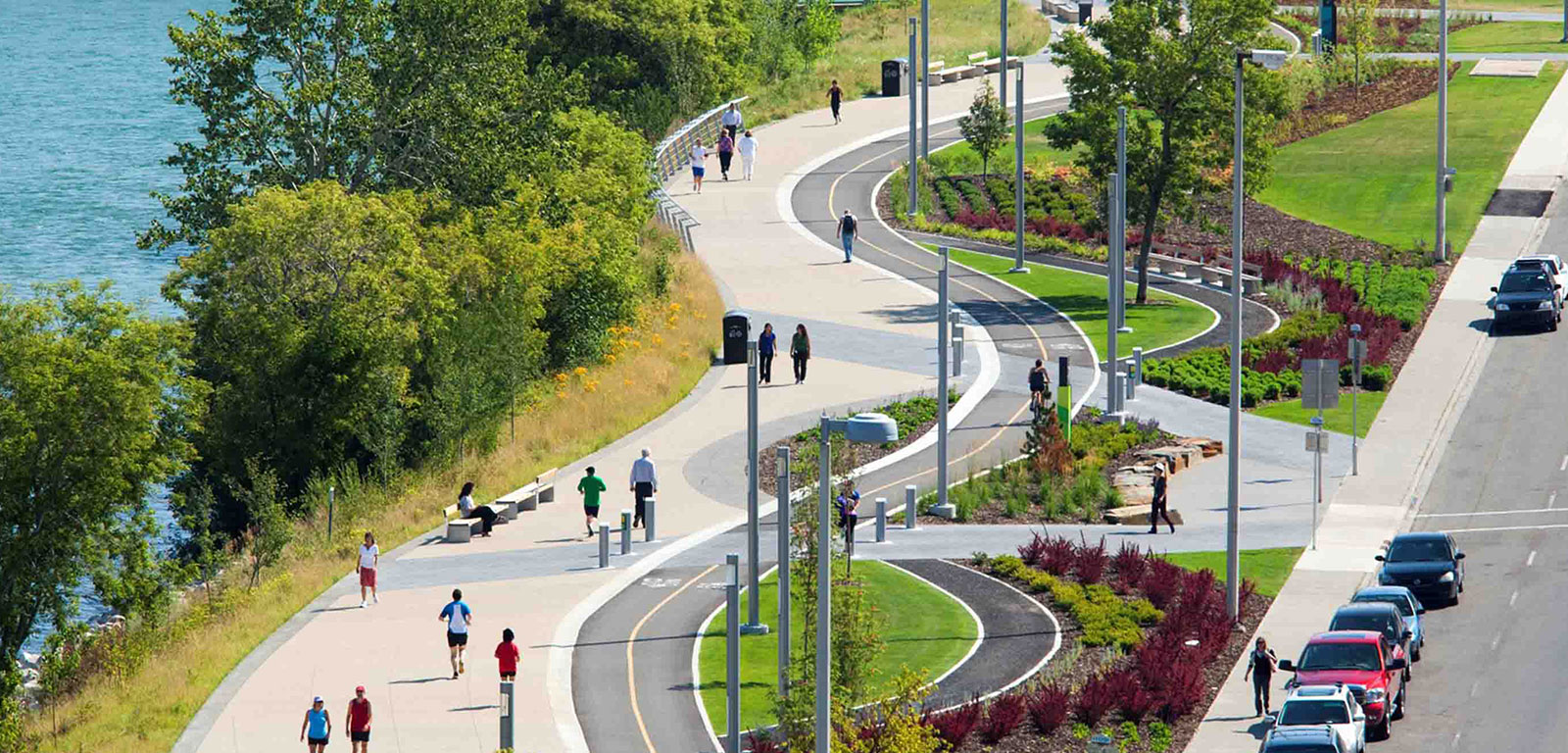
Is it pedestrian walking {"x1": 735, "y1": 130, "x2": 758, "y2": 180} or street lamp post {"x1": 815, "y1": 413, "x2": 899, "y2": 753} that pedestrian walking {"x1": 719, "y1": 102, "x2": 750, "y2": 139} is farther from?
street lamp post {"x1": 815, "y1": 413, "x2": 899, "y2": 753}

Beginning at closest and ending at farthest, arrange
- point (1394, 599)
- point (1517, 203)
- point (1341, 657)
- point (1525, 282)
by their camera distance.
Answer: point (1341, 657) < point (1394, 599) < point (1525, 282) < point (1517, 203)

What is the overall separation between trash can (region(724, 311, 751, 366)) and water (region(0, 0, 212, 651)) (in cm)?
1456

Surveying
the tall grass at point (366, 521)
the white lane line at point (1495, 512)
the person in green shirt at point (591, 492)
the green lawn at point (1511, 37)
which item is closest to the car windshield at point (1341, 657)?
the white lane line at point (1495, 512)

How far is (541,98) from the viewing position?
65.3 meters

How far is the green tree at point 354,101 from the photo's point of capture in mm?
58188

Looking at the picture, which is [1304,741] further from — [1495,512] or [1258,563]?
[1495,512]

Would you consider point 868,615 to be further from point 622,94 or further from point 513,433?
point 622,94

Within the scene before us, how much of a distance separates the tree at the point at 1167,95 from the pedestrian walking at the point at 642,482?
23.8 meters

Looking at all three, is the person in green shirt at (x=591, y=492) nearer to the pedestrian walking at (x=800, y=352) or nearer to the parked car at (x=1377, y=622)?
the pedestrian walking at (x=800, y=352)

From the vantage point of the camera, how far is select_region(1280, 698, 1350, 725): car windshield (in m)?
31.6

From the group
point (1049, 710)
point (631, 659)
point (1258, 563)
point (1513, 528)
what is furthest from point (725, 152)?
point (1049, 710)

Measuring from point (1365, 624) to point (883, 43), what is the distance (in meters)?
77.2

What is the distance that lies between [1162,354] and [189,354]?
24.5m

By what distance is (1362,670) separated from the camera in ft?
111
